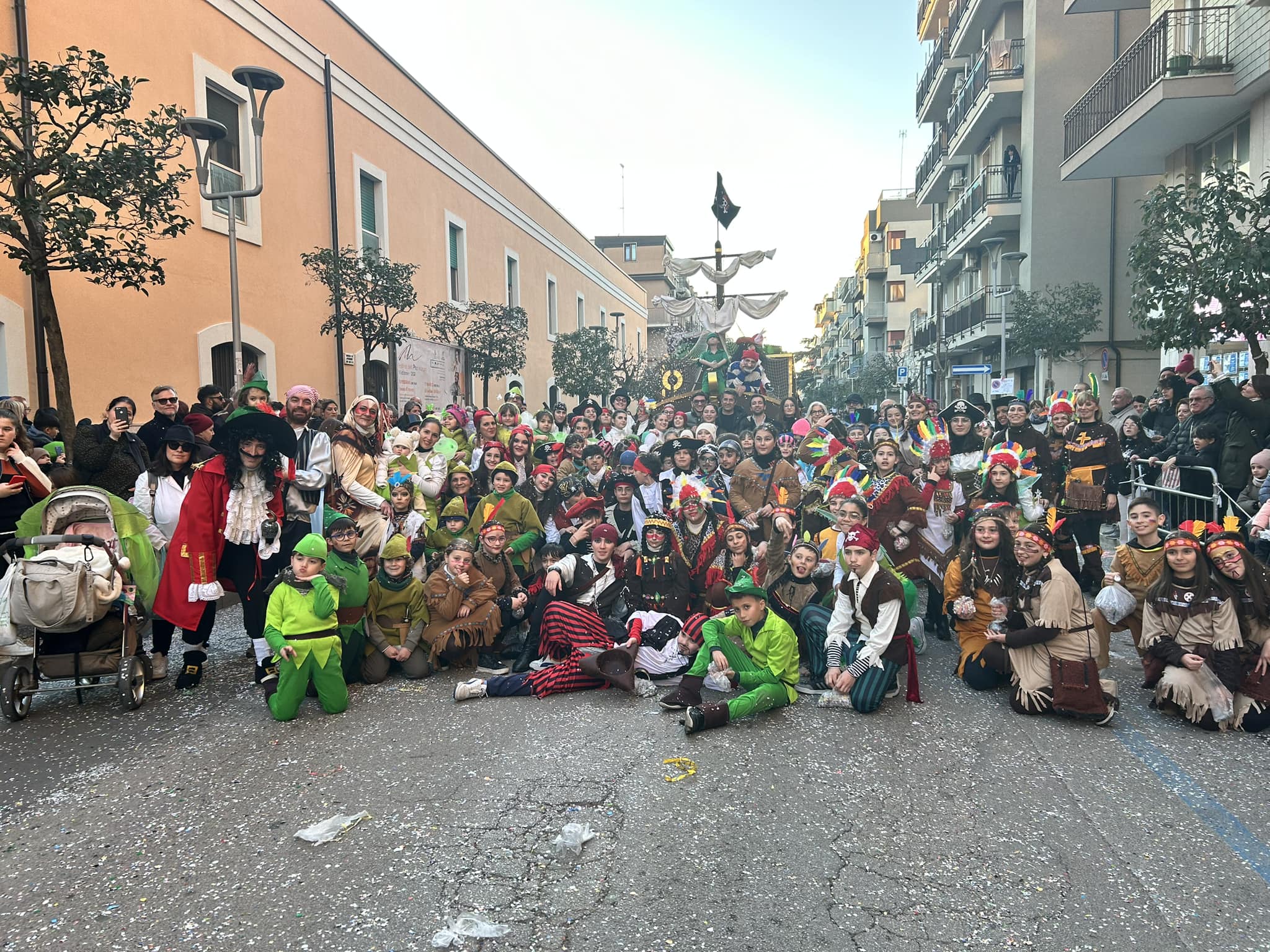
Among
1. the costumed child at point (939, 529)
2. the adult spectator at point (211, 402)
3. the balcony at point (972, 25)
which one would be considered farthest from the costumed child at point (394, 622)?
the balcony at point (972, 25)

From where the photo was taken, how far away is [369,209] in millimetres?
18109

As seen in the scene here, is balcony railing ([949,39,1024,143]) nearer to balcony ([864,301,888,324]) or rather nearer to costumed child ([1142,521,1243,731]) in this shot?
costumed child ([1142,521,1243,731])

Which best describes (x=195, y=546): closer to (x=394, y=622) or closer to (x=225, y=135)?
(x=394, y=622)

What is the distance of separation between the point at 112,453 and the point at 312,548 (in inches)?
106

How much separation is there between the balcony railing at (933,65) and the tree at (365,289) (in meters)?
27.5

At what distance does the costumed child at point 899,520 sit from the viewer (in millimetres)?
6957

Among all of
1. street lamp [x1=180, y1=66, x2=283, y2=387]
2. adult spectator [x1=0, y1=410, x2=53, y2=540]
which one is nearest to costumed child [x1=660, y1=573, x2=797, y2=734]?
adult spectator [x1=0, y1=410, x2=53, y2=540]

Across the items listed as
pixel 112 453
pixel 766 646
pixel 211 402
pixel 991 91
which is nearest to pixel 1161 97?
pixel 766 646

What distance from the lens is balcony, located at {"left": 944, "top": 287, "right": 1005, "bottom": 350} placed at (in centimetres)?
2847

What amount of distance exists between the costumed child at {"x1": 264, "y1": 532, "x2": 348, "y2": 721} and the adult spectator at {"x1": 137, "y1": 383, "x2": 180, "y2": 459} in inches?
93.5

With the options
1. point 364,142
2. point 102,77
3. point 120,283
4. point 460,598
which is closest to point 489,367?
point 364,142

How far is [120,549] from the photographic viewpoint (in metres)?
5.48

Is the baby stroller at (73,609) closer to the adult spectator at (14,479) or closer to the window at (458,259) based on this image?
the adult spectator at (14,479)

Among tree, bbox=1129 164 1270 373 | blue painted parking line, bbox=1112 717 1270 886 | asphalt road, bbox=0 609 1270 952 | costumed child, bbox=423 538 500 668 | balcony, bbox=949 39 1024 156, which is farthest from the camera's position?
balcony, bbox=949 39 1024 156
